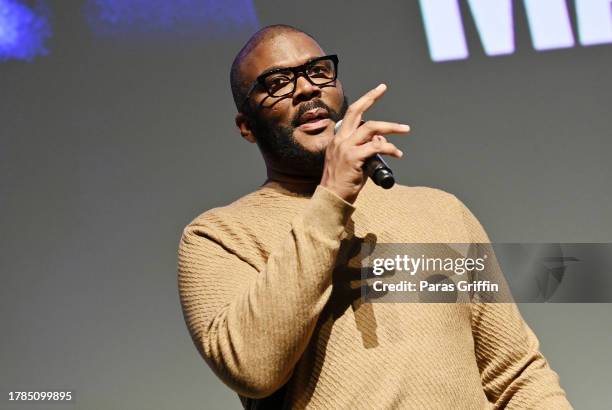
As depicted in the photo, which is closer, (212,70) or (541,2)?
(541,2)

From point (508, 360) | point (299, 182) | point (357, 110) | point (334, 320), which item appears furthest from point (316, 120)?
point (508, 360)

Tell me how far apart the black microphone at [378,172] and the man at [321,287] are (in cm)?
1

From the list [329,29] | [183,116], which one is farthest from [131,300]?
[329,29]

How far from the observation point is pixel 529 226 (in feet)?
7.89

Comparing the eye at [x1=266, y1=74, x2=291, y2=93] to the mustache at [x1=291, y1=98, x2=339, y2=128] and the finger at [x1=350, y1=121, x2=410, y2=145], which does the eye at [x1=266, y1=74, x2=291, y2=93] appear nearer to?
the mustache at [x1=291, y1=98, x2=339, y2=128]

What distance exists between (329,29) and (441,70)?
1.06 feet

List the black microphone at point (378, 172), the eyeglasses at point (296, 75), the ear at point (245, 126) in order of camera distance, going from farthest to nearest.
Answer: the ear at point (245, 126)
the eyeglasses at point (296, 75)
the black microphone at point (378, 172)

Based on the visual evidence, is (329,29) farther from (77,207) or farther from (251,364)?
(251,364)

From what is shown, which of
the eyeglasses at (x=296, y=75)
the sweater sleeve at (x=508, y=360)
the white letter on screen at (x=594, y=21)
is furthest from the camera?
Answer: the white letter on screen at (x=594, y=21)

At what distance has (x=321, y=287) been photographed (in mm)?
1196

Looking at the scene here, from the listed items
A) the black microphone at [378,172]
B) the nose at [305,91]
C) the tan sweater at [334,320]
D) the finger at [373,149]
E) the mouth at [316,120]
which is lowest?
the tan sweater at [334,320]

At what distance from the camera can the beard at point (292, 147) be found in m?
1.43

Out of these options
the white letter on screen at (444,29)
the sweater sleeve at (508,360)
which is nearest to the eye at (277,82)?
the sweater sleeve at (508,360)

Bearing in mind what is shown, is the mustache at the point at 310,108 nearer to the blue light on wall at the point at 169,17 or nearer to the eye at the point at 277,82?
the eye at the point at 277,82
